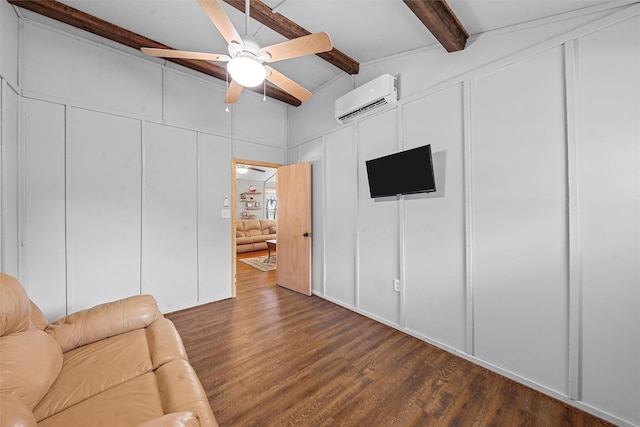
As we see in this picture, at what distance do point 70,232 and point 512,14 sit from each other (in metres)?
4.53

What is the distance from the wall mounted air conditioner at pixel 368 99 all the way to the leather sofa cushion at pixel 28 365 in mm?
3202

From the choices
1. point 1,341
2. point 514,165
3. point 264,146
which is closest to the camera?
point 1,341

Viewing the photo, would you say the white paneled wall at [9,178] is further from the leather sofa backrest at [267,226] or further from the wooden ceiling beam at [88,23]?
the leather sofa backrest at [267,226]

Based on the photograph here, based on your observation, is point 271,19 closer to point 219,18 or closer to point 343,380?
point 219,18

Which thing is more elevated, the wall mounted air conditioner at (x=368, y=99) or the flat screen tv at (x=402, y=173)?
the wall mounted air conditioner at (x=368, y=99)

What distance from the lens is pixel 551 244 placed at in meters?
1.78

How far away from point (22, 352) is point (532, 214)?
3183mm

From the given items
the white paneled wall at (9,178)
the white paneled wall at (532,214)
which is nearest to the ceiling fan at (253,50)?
the white paneled wall at (532,214)

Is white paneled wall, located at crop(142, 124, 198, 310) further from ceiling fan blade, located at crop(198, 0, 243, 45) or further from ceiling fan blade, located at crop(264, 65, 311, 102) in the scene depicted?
ceiling fan blade, located at crop(198, 0, 243, 45)

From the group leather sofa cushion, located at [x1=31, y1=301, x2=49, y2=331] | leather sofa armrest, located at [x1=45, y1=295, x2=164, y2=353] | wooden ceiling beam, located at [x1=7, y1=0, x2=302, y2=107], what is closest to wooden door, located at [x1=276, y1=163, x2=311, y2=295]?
wooden ceiling beam, located at [x1=7, y1=0, x2=302, y2=107]

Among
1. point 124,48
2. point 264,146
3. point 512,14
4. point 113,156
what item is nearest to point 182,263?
point 113,156

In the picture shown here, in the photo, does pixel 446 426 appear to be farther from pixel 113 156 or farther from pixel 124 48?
pixel 124 48

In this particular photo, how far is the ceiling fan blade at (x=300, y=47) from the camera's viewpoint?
5.14ft

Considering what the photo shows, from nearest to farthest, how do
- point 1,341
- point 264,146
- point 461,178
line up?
point 1,341 < point 461,178 < point 264,146
